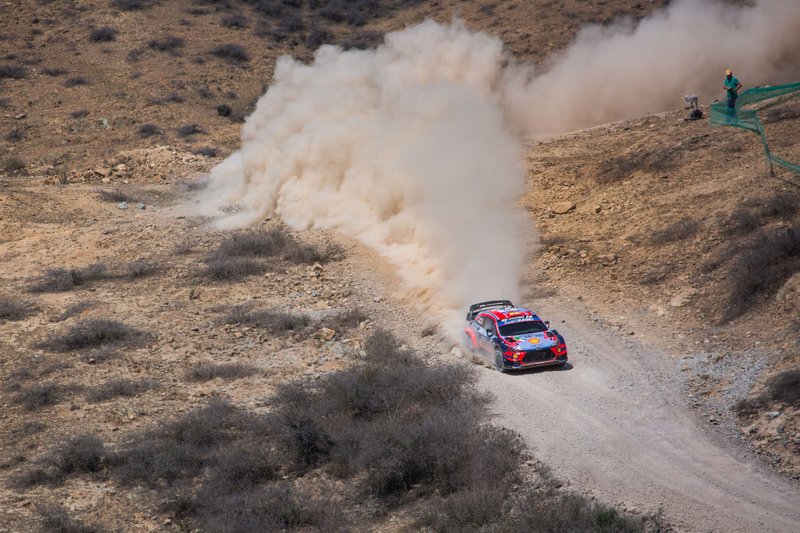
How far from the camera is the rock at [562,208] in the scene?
1062 inches

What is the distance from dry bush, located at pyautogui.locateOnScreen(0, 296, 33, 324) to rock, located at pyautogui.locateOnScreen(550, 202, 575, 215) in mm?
14913

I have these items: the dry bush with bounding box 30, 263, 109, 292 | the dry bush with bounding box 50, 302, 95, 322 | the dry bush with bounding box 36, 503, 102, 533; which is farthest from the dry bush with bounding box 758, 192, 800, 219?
the dry bush with bounding box 30, 263, 109, 292

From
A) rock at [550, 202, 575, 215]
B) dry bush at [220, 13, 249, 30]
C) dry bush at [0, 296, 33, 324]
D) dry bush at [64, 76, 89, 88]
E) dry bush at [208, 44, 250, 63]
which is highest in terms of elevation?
dry bush at [220, 13, 249, 30]

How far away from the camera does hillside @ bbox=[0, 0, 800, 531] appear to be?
15656 millimetres

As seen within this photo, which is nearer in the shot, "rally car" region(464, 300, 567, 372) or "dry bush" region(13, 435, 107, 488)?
"dry bush" region(13, 435, 107, 488)

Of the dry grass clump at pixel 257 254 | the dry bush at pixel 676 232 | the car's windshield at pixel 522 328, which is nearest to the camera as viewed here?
the car's windshield at pixel 522 328

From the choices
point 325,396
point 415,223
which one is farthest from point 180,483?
point 415,223

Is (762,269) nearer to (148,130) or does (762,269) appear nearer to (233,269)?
(233,269)

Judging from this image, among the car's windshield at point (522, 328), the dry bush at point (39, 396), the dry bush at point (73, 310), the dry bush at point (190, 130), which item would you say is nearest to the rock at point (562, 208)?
the car's windshield at point (522, 328)

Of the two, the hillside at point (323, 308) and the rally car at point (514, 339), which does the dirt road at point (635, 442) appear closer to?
the hillside at point (323, 308)

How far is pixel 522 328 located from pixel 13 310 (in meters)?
14.0

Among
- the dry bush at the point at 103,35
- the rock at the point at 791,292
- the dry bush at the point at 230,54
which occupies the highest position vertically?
the dry bush at the point at 103,35

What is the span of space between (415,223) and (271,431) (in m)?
11.1

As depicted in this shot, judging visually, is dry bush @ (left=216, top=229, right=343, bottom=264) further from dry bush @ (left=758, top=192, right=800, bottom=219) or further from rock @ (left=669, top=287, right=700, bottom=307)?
dry bush @ (left=758, top=192, right=800, bottom=219)
